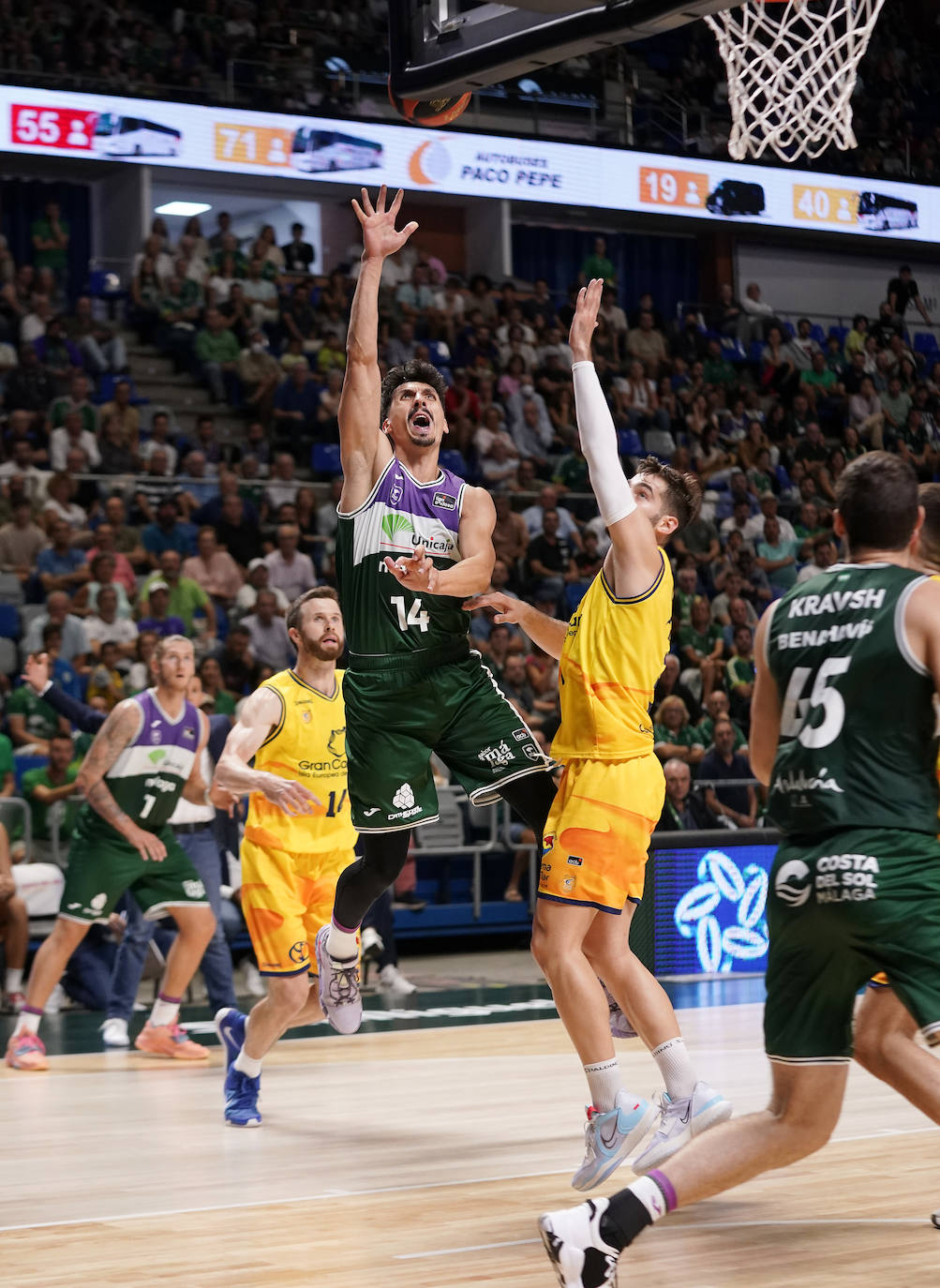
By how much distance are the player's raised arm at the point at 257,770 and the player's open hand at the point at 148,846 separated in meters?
1.62

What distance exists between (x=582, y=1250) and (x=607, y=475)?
2.19m

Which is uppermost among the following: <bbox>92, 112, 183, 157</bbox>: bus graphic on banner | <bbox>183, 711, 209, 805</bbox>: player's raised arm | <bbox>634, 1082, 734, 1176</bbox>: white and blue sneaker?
<bbox>92, 112, 183, 157</bbox>: bus graphic on banner

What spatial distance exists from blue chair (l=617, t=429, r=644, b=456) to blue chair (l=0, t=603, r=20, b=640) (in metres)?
7.31

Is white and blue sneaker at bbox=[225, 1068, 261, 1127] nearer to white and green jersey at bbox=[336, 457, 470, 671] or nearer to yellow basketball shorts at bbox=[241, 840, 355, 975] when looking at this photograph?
yellow basketball shorts at bbox=[241, 840, 355, 975]

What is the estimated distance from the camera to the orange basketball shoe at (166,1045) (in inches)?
333

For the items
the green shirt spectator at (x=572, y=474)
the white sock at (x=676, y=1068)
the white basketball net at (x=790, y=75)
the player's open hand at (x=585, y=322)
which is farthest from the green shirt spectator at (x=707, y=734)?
the player's open hand at (x=585, y=322)

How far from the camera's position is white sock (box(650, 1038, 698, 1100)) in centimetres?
528

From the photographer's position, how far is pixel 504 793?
18.8 feet

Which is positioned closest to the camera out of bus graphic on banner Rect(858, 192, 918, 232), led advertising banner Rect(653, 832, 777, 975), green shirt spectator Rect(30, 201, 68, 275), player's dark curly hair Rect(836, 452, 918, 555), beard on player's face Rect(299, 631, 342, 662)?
player's dark curly hair Rect(836, 452, 918, 555)

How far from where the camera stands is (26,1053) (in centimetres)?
805

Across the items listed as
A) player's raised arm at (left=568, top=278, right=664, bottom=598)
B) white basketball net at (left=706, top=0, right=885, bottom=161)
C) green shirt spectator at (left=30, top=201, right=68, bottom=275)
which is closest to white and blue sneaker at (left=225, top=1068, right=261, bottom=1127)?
player's raised arm at (left=568, top=278, right=664, bottom=598)

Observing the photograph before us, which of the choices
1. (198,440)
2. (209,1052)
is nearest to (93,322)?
(198,440)

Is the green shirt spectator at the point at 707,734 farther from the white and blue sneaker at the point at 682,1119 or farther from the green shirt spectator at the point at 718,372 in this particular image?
the white and blue sneaker at the point at 682,1119

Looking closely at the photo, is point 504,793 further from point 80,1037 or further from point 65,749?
point 65,749
